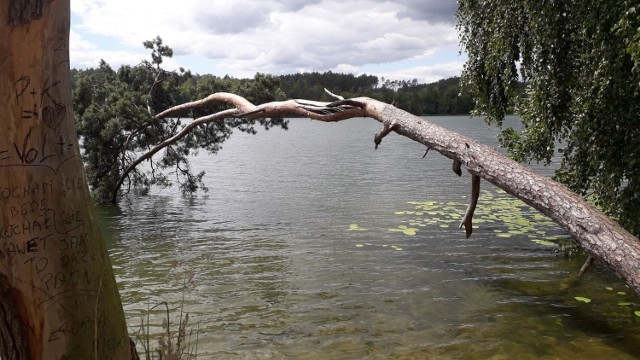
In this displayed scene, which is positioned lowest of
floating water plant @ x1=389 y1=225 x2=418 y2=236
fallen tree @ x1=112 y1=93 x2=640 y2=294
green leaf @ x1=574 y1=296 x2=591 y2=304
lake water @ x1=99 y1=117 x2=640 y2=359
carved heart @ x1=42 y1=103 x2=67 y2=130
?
green leaf @ x1=574 y1=296 x2=591 y2=304

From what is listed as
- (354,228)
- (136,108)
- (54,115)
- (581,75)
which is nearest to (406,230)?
(354,228)

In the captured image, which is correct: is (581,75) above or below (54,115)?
above

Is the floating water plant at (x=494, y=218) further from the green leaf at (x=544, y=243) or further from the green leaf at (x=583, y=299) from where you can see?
the green leaf at (x=583, y=299)

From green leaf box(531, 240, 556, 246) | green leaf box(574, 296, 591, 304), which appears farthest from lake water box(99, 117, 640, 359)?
green leaf box(574, 296, 591, 304)

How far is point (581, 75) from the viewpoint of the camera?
752cm

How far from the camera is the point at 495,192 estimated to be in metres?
19.4

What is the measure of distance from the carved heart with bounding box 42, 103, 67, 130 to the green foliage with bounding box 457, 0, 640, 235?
5.57m

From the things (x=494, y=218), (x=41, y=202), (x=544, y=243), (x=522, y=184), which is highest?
(x=41, y=202)

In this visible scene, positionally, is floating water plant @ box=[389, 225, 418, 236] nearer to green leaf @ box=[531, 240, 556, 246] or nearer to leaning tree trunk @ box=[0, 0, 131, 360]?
green leaf @ box=[531, 240, 556, 246]

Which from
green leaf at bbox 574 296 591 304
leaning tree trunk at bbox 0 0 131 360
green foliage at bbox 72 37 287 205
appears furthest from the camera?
green foliage at bbox 72 37 287 205

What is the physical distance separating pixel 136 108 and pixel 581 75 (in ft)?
40.6

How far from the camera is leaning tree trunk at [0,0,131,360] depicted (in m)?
2.62

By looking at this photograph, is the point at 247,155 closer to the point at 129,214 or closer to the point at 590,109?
the point at 129,214

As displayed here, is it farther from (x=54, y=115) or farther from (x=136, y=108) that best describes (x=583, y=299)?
(x=136, y=108)
